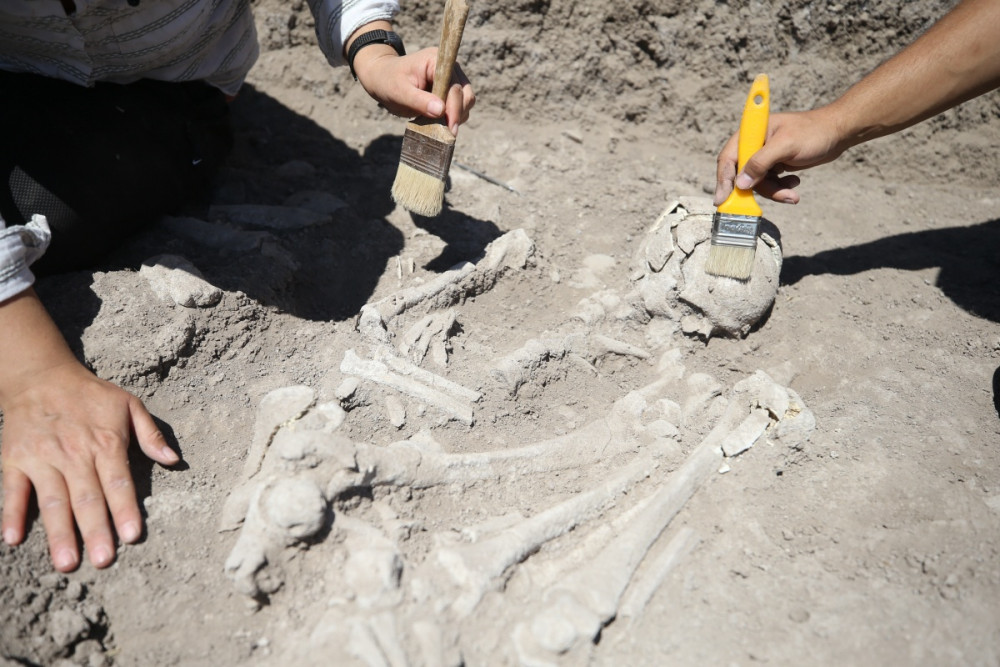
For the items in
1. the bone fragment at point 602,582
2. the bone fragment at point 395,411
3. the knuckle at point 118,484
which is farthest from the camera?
the bone fragment at point 395,411

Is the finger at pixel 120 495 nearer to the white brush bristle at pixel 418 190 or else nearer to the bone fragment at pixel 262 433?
the bone fragment at pixel 262 433

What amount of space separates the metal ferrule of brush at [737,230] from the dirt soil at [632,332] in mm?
407

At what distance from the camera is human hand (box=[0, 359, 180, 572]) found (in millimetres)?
1788

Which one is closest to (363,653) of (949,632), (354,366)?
(354,366)

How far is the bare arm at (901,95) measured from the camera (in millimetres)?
2215

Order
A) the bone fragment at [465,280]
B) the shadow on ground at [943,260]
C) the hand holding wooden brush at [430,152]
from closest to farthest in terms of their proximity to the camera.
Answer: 1. the hand holding wooden brush at [430,152]
2. the bone fragment at [465,280]
3. the shadow on ground at [943,260]

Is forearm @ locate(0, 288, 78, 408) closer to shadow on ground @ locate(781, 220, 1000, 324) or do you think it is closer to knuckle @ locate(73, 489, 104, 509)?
knuckle @ locate(73, 489, 104, 509)

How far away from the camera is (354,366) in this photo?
7.34ft

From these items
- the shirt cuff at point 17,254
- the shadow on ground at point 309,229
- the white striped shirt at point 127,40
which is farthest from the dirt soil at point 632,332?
the white striped shirt at point 127,40

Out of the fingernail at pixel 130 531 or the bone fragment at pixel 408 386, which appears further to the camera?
the bone fragment at pixel 408 386

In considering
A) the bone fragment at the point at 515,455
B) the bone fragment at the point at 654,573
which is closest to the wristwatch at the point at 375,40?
the bone fragment at the point at 515,455

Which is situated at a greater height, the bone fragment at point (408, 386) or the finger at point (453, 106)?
the finger at point (453, 106)

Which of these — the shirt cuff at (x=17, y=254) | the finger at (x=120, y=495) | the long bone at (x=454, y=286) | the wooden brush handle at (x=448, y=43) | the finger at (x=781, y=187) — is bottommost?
the finger at (x=120, y=495)

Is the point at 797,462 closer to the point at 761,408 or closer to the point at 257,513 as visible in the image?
the point at 761,408
